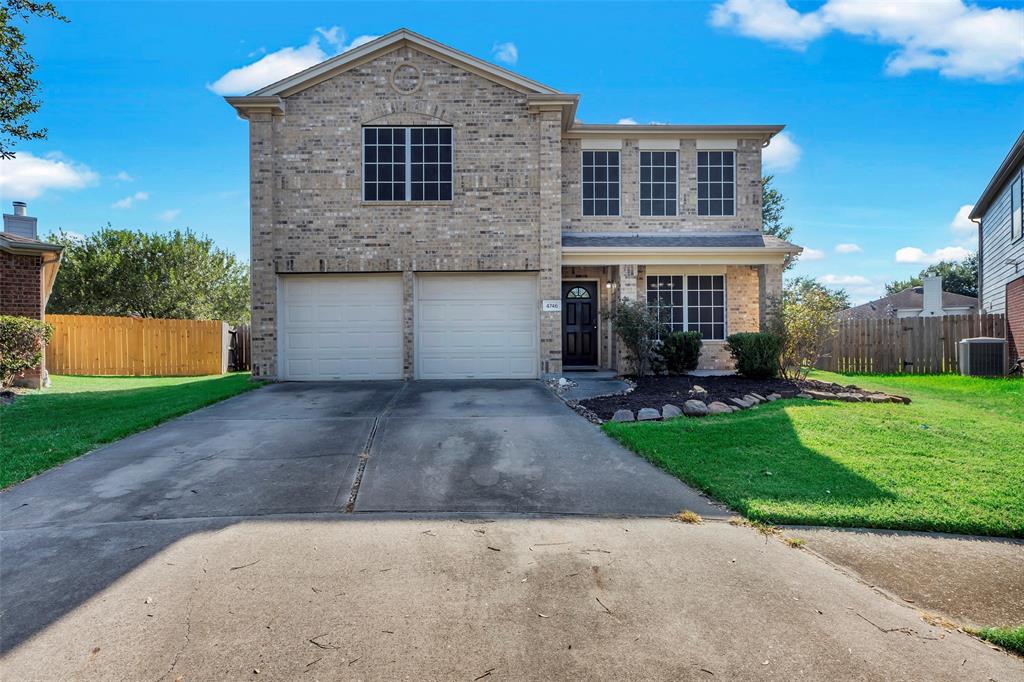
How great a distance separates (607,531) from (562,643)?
1.45 meters

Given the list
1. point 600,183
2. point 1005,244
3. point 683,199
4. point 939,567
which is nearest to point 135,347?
point 600,183

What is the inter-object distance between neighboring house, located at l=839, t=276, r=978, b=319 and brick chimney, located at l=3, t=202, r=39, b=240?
92.1 ft

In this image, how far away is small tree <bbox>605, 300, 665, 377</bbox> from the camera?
12125 millimetres

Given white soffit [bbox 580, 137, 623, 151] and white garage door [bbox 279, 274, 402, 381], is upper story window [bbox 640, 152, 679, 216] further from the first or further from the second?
white garage door [bbox 279, 274, 402, 381]

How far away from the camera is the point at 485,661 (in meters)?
2.71

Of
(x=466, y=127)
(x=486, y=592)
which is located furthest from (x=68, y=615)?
(x=466, y=127)

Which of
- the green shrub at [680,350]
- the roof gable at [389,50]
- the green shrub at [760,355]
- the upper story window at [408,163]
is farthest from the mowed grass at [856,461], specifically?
the roof gable at [389,50]

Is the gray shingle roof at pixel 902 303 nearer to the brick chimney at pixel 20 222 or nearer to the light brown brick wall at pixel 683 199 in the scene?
the light brown brick wall at pixel 683 199

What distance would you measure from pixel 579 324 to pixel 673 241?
3275mm

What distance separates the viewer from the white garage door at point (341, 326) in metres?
12.7

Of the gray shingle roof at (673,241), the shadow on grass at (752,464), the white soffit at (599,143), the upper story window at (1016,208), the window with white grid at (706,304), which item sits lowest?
the shadow on grass at (752,464)

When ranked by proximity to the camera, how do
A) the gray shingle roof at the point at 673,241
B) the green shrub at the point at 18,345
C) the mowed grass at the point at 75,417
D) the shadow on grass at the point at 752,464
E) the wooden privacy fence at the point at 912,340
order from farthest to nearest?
the wooden privacy fence at the point at 912,340 < the gray shingle roof at the point at 673,241 < the green shrub at the point at 18,345 < the mowed grass at the point at 75,417 < the shadow on grass at the point at 752,464

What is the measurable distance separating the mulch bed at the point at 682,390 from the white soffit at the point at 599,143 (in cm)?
662

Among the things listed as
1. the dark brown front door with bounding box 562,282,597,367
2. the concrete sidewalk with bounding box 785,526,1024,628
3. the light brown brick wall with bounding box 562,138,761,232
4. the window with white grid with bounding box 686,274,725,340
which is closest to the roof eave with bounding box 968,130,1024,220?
the light brown brick wall with bounding box 562,138,761,232
